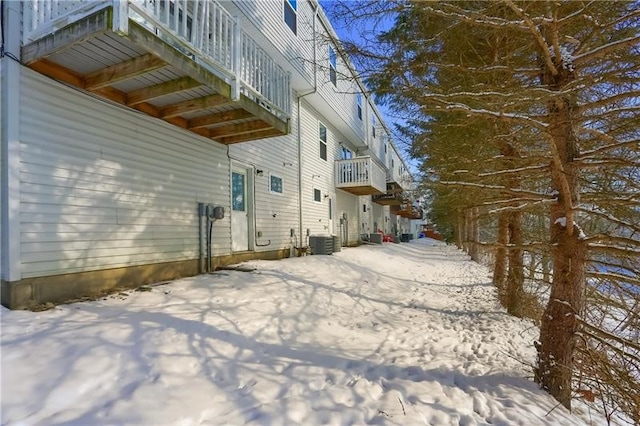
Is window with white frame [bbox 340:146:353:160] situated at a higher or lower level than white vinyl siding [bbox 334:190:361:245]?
higher

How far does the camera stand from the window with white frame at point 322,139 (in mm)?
13404

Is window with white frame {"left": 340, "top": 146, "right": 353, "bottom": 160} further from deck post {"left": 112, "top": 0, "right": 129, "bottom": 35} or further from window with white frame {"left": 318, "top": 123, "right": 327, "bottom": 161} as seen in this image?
deck post {"left": 112, "top": 0, "right": 129, "bottom": 35}

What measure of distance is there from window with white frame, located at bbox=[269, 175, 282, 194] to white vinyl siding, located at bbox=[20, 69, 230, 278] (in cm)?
285

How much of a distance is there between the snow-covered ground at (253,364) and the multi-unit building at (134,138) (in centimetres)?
64

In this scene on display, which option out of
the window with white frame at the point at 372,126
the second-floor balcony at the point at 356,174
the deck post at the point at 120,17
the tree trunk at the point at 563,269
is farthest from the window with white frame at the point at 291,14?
the window with white frame at the point at 372,126

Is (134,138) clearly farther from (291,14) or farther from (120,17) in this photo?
(291,14)

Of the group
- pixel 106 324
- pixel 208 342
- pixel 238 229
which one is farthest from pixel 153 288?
pixel 238 229

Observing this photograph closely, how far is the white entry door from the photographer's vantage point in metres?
7.76

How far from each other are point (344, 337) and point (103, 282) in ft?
11.3

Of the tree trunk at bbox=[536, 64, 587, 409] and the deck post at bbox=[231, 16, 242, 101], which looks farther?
the deck post at bbox=[231, 16, 242, 101]

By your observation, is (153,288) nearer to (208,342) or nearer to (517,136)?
(208,342)

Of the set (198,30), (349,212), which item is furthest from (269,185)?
(349,212)

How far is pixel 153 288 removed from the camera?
510cm

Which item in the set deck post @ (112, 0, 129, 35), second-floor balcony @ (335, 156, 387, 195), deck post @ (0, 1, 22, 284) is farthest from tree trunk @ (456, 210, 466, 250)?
deck post @ (0, 1, 22, 284)
